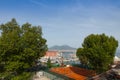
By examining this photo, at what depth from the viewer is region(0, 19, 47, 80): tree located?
34094mm

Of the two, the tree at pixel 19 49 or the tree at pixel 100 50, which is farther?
the tree at pixel 100 50

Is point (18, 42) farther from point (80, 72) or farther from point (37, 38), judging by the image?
point (80, 72)

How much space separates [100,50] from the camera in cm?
4034

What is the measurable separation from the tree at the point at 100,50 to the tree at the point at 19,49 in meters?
9.63

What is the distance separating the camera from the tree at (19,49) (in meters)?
34.1

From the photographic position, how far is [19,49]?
34.8 meters

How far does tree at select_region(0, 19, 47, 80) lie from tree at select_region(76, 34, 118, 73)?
31.6ft

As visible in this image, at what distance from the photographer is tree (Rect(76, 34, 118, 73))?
132 ft

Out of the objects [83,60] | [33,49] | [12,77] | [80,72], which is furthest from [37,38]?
[83,60]

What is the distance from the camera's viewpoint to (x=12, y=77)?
35.1m

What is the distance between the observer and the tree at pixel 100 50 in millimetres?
40312

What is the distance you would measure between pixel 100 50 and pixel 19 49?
14488 mm

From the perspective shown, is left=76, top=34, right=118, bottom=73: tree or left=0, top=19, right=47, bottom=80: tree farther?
left=76, top=34, right=118, bottom=73: tree

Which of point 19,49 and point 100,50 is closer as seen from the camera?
point 19,49
